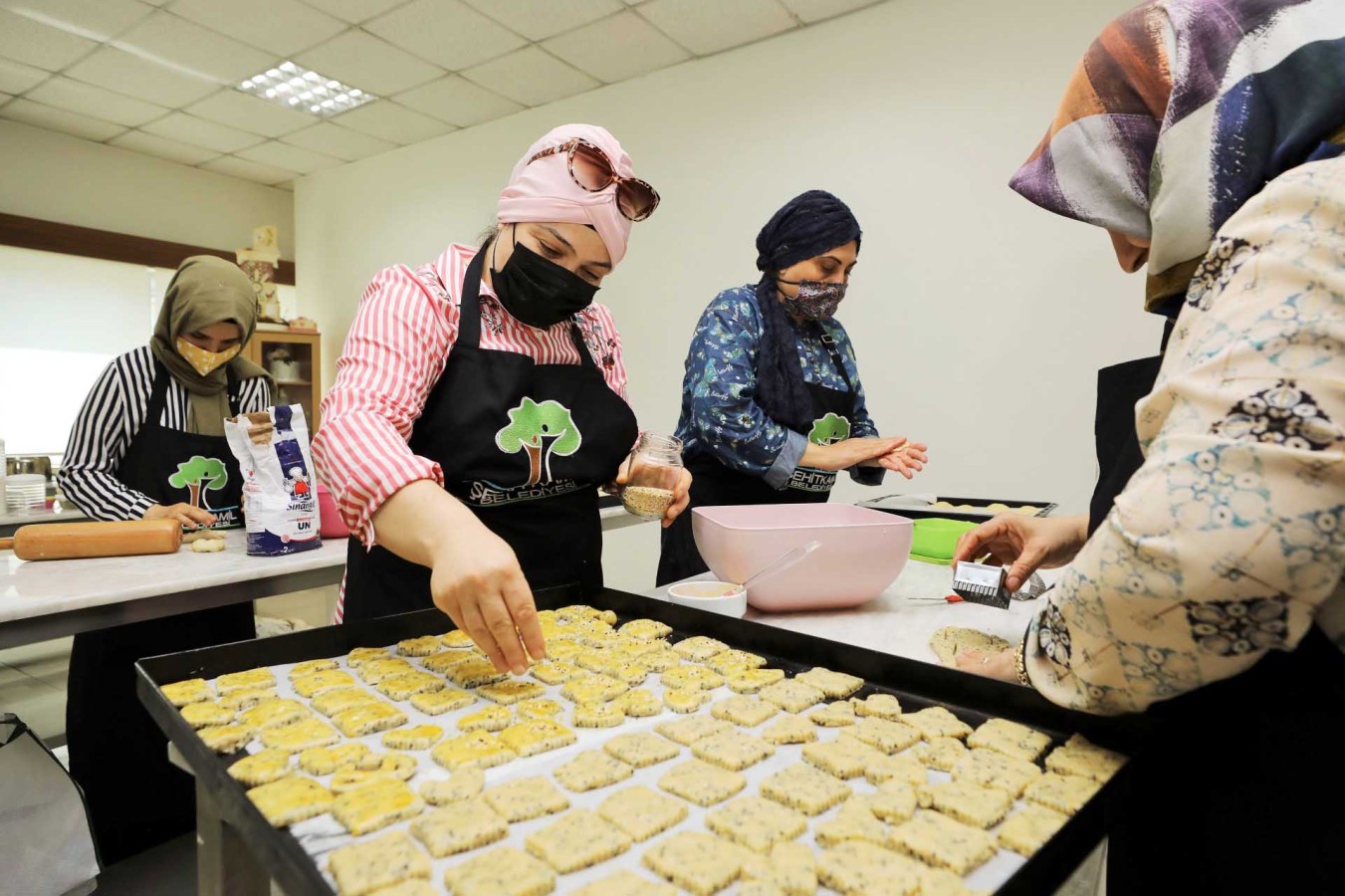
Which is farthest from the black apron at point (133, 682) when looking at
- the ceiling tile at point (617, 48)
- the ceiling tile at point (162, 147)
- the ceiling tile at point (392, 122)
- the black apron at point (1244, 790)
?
the ceiling tile at point (162, 147)

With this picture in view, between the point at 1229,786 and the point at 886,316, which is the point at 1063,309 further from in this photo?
the point at 1229,786

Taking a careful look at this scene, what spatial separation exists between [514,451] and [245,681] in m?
0.59

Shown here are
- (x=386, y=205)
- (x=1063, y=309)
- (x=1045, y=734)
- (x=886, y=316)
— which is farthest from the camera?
(x=386, y=205)

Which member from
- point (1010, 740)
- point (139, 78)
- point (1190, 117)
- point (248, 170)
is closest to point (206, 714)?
point (1010, 740)

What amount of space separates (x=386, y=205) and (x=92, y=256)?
6.77 feet

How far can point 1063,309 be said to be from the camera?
3182 mm

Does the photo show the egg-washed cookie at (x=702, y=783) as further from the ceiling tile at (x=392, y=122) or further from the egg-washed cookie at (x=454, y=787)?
the ceiling tile at (x=392, y=122)

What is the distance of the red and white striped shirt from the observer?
3.50ft

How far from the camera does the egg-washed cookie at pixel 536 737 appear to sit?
0.91 m

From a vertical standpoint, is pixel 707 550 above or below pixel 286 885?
above

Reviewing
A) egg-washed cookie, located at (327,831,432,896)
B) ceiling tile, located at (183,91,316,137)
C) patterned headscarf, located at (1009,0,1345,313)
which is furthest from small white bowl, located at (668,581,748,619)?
ceiling tile, located at (183,91,316,137)

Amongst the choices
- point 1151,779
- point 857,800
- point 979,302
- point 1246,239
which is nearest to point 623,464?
point 857,800

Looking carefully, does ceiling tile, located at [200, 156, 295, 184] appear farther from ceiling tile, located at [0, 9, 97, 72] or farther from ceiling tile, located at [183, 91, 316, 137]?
ceiling tile, located at [0, 9, 97, 72]

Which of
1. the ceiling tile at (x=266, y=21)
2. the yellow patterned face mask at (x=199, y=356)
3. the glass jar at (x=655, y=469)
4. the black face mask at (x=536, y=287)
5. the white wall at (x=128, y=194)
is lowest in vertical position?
the glass jar at (x=655, y=469)
